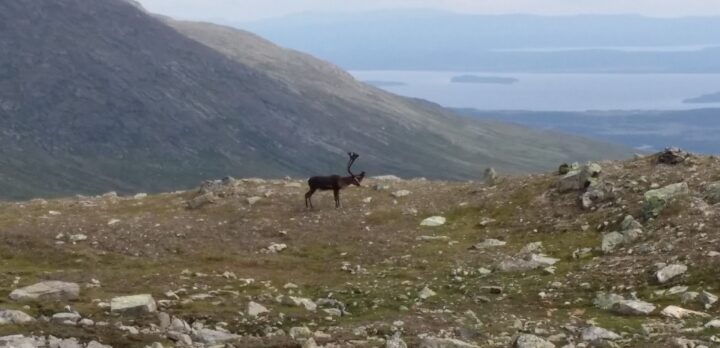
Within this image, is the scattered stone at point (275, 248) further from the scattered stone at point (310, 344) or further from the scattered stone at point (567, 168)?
the scattered stone at point (310, 344)

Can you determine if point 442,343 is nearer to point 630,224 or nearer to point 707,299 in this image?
point 707,299

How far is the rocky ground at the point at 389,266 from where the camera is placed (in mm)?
19381

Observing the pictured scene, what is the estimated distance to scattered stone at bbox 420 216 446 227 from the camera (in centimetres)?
3684

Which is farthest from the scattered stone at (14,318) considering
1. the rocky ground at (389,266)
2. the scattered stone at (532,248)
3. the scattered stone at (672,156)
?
the scattered stone at (672,156)

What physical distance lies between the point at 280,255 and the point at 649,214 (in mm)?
14142

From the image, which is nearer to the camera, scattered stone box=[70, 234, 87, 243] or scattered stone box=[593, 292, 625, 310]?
scattered stone box=[593, 292, 625, 310]

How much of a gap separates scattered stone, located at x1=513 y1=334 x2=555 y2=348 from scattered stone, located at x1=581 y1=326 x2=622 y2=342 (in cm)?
141

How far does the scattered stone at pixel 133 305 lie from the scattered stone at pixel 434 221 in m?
17.3

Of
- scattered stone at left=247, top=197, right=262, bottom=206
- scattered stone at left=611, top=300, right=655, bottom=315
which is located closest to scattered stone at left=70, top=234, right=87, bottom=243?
scattered stone at left=247, top=197, right=262, bottom=206

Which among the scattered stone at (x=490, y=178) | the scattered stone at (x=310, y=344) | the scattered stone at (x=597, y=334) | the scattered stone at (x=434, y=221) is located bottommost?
the scattered stone at (x=434, y=221)

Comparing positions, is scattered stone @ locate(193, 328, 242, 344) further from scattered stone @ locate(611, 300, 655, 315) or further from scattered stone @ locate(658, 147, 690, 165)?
scattered stone @ locate(658, 147, 690, 165)

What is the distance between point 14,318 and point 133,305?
9.63 feet

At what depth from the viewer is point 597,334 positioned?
730 inches

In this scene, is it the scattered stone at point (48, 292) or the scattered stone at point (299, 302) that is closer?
the scattered stone at point (299, 302)
